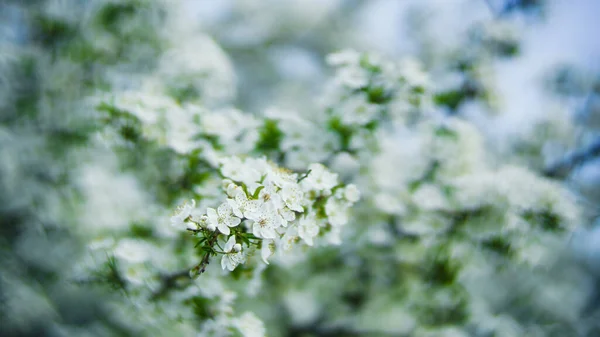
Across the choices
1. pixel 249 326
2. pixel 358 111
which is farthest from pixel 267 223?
pixel 358 111

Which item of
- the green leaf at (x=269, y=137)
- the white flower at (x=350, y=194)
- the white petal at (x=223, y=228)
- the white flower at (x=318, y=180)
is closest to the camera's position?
the white petal at (x=223, y=228)

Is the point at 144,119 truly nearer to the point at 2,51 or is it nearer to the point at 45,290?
the point at 2,51

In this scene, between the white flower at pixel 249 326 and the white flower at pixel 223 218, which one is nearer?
the white flower at pixel 223 218

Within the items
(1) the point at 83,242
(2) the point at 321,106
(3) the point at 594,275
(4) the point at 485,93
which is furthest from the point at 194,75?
(3) the point at 594,275

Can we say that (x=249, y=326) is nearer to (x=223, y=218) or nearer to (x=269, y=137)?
(x=223, y=218)

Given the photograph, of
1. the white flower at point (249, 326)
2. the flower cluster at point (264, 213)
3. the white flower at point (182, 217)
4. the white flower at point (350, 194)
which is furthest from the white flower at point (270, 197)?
the white flower at point (249, 326)

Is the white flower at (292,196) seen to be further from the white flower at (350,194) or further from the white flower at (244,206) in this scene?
the white flower at (350,194)
